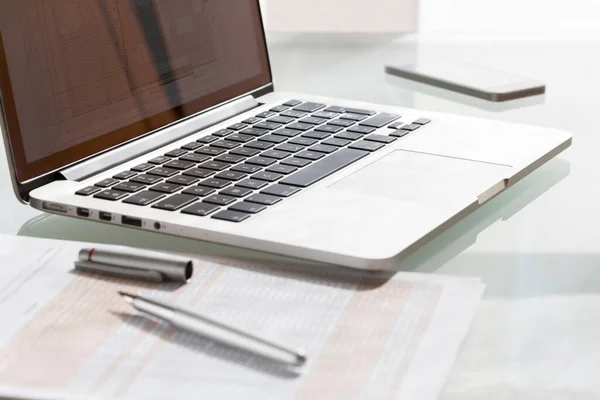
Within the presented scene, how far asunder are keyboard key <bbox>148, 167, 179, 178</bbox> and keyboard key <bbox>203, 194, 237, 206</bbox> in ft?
0.29

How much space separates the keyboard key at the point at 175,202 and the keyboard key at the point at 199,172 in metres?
0.06

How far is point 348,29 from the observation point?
1.76m

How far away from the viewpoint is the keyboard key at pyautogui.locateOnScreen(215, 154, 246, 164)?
2.96ft

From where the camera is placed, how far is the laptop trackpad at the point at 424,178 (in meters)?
0.79

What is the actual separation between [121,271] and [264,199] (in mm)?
146

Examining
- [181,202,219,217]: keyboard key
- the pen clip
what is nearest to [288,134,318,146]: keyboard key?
[181,202,219,217]: keyboard key

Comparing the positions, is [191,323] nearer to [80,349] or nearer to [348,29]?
[80,349]

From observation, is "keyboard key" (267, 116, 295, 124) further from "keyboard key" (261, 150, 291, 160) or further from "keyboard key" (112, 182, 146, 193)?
"keyboard key" (112, 182, 146, 193)

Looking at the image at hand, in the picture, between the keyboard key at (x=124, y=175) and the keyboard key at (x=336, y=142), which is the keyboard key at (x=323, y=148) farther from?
the keyboard key at (x=124, y=175)

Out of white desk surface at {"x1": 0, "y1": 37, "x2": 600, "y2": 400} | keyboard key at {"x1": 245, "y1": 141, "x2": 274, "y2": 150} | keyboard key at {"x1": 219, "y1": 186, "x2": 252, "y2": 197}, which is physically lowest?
white desk surface at {"x1": 0, "y1": 37, "x2": 600, "y2": 400}

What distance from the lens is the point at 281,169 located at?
865mm

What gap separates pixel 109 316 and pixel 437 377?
0.23m

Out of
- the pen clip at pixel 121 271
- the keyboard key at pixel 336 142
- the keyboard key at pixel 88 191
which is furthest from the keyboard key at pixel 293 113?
the pen clip at pixel 121 271

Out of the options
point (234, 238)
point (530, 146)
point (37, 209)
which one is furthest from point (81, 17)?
Result: point (530, 146)
